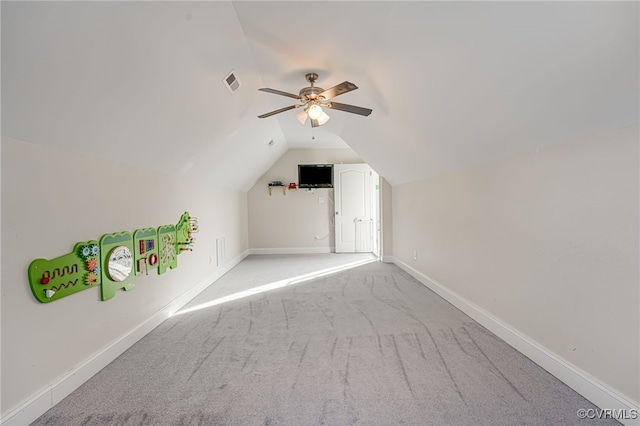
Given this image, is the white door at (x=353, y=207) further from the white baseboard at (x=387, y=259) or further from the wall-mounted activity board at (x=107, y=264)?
the wall-mounted activity board at (x=107, y=264)

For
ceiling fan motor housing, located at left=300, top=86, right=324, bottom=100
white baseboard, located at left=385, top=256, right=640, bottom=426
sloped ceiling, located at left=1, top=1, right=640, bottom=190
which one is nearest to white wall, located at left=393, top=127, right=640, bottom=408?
white baseboard, located at left=385, top=256, right=640, bottom=426

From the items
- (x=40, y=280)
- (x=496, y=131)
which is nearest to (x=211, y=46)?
(x=40, y=280)

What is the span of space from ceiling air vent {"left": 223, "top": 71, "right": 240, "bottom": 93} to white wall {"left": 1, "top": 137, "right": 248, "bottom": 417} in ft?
3.77

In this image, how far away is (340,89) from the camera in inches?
91.7

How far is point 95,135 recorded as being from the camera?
1.93 meters

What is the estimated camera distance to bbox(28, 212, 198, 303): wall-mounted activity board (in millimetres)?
1688

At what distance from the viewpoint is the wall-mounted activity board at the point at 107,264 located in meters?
1.69

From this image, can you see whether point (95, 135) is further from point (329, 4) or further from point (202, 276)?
point (202, 276)

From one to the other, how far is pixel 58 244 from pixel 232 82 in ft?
6.16

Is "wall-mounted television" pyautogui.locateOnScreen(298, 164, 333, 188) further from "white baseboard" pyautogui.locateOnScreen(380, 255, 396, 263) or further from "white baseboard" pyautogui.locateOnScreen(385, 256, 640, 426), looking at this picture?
"white baseboard" pyautogui.locateOnScreen(385, 256, 640, 426)

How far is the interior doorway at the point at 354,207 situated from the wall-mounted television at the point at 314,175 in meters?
0.22

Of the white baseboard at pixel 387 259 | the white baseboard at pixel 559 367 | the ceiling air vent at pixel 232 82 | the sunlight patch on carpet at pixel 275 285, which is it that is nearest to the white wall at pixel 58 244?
the sunlight patch on carpet at pixel 275 285

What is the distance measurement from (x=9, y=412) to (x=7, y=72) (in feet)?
5.51

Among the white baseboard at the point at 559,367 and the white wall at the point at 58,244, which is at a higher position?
the white wall at the point at 58,244
